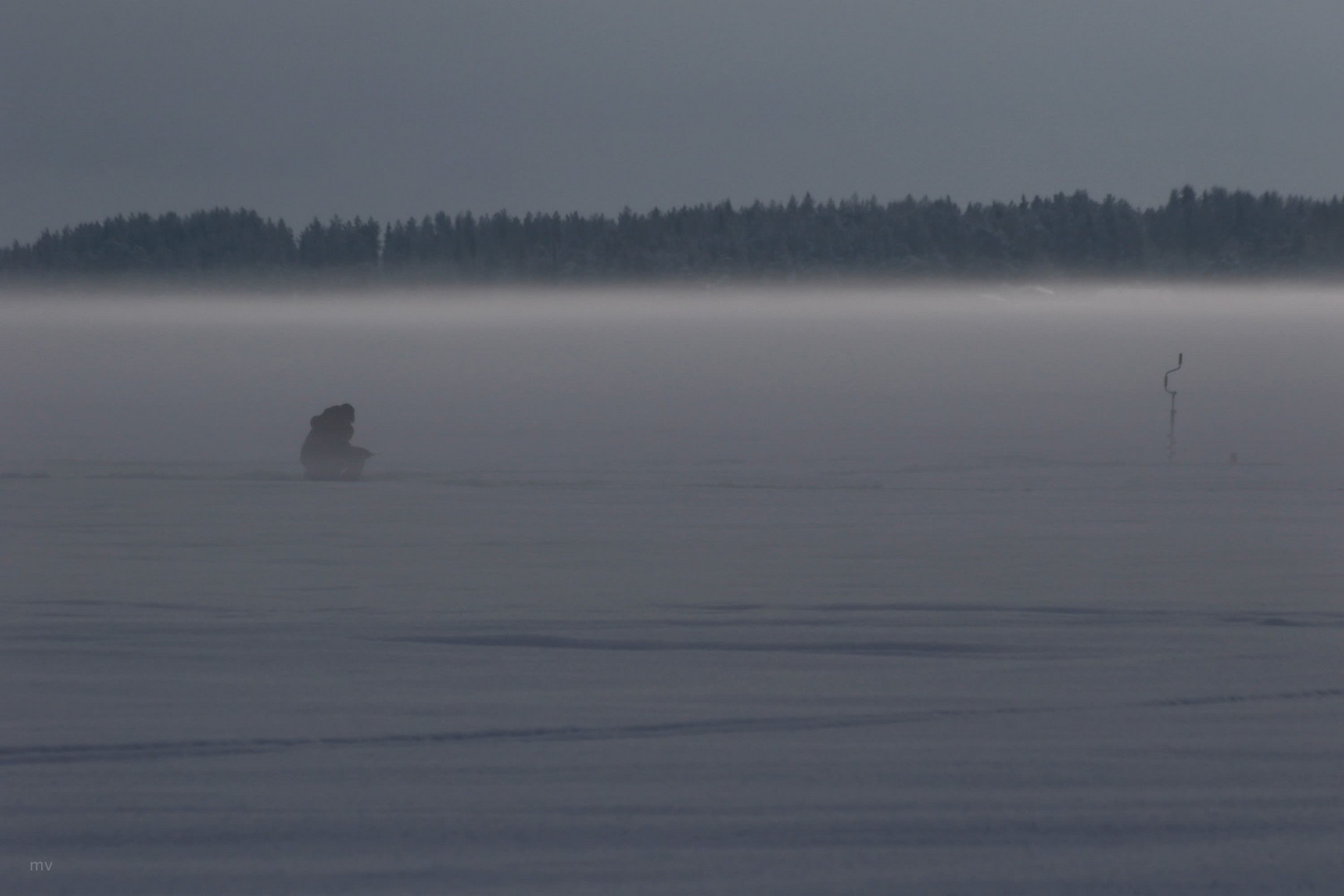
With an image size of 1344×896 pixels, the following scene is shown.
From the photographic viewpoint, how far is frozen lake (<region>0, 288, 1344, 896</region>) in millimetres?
3457

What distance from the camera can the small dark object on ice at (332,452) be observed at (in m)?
13.1

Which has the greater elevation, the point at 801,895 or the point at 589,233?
the point at 589,233

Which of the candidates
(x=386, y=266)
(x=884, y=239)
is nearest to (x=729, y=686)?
(x=884, y=239)

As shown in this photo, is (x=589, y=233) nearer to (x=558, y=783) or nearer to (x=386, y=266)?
(x=386, y=266)

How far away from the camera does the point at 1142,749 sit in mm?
4215

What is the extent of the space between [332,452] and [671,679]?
8.65 m

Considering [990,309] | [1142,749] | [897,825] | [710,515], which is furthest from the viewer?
[990,309]

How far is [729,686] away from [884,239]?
56018mm

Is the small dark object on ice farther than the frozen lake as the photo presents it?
Yes

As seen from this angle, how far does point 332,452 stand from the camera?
13.1 metres

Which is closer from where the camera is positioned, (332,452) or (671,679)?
(671,679)

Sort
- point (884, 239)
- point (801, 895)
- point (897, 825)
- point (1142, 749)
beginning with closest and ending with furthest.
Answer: point (801, 895) < point (897, 825) < point (1142, 749) < point (884, 239)

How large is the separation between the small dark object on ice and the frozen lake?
389mm

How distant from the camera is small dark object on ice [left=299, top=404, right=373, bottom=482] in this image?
1311 cm
